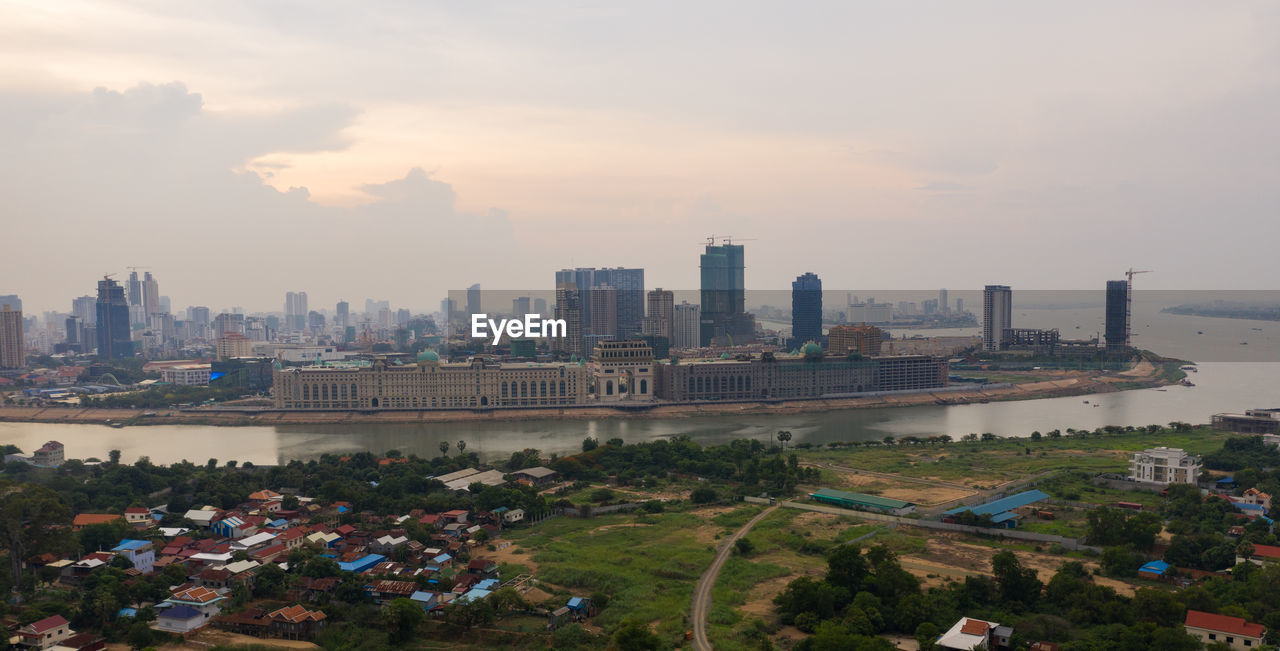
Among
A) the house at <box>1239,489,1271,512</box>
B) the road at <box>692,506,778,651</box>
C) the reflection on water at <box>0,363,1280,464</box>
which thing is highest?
the house at <box>1239,489,1271,512</box>

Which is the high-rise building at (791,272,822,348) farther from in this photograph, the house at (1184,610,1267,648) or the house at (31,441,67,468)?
the house at (1184,610,1267,648)

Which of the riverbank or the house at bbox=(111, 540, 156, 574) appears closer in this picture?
the house at bbox=(111, 540, 156, 574)

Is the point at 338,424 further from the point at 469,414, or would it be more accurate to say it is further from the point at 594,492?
the point at 594,492

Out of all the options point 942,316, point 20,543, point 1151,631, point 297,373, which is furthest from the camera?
point 942,316

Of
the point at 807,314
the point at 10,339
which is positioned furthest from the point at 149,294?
the point at 807,314

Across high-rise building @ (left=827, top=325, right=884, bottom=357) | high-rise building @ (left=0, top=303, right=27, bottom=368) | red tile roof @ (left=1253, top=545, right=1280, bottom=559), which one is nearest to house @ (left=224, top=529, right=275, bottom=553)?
red tile roof @ (left=1253, top=545, right=1280, bottom=559)

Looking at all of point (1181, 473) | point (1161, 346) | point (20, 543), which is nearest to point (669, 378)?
point (1181, 473)

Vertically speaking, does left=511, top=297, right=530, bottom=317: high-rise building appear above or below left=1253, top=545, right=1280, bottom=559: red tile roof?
above
